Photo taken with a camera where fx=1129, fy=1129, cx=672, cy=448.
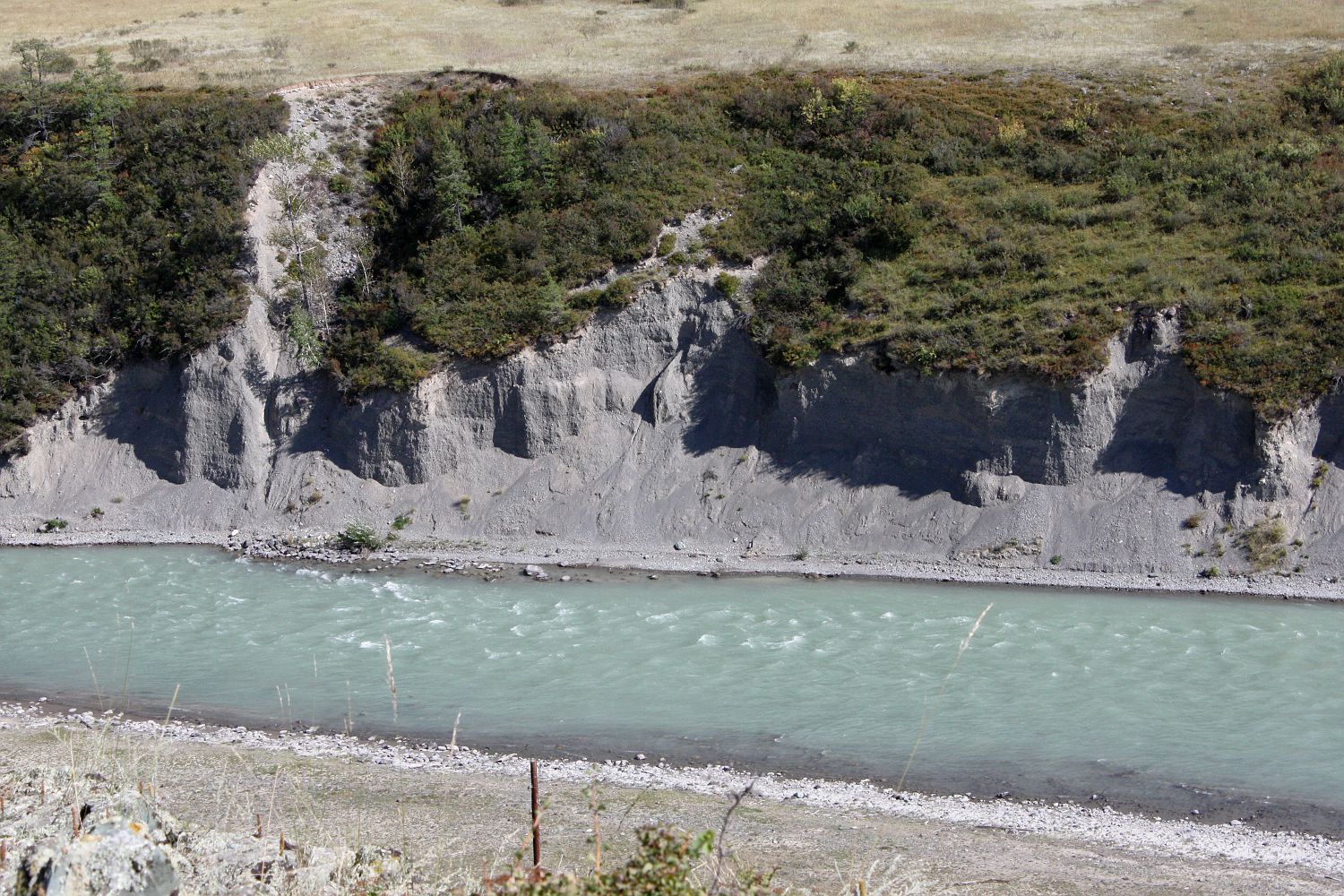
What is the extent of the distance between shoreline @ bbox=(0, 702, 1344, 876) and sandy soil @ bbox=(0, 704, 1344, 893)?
4 centimetres

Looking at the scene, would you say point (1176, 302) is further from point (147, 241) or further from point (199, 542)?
point (147, 241)

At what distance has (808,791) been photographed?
642 inches

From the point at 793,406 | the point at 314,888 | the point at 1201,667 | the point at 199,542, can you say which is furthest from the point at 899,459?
the point at 314,888

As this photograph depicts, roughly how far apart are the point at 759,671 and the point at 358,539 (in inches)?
514

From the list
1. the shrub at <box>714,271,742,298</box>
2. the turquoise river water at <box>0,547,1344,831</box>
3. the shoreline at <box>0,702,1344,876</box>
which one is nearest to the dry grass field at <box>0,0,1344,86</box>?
the shrub at <box>714,271,742,298</box>

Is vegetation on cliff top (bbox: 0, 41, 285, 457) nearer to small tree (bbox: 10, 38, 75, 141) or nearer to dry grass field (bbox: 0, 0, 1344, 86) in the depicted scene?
small tree (bbox: 10, 38, 75, 141)

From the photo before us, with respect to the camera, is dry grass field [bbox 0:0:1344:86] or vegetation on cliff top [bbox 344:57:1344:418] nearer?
vegetation on cliff top [bbox 344:57:1344:418]

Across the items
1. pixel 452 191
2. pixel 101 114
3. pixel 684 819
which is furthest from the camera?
pixel 101 114

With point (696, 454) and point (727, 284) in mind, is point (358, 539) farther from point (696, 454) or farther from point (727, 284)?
point (727, 284)

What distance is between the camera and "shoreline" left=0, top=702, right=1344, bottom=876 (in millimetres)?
14562

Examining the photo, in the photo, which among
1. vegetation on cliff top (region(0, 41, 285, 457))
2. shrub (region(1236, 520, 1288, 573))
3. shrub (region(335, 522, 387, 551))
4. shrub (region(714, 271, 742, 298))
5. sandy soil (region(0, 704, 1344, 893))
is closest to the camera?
sandy soil (region(0, 704, 1344, 893))

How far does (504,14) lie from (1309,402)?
4389cm

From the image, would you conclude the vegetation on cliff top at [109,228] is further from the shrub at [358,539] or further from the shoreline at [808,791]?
the shoreline at [808,791]

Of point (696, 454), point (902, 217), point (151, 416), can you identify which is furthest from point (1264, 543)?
point (151, 416)
